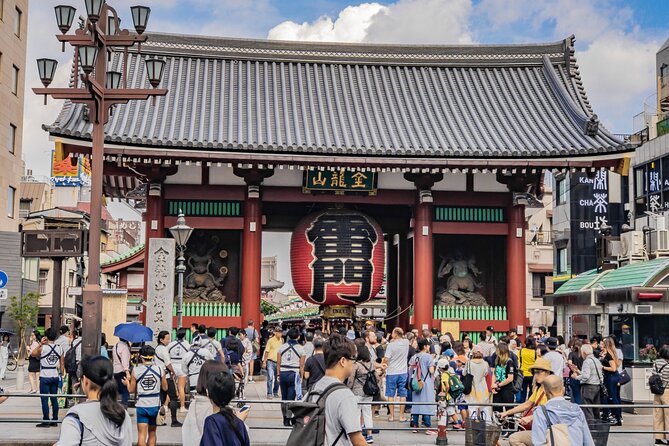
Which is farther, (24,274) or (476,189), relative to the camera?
(24,274)

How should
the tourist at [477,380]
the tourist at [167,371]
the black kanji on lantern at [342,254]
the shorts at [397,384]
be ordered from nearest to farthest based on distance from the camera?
1. the tourist at [167,371]
2. the tourist at [477,380]
3. the shorts at [397,384]
4. the black kanji on lantern at [342,254]

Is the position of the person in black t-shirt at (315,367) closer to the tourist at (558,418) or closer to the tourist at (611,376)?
the tourist at (558,418)

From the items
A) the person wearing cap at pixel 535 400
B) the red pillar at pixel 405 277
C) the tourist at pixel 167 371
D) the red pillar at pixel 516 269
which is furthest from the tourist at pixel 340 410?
the red pillar at pixel 405 277

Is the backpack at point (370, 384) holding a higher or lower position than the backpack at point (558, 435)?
lower

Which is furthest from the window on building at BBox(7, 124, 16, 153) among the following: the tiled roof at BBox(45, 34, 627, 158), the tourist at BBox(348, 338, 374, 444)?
the tourist at BBox(348, 338, 374, 444)

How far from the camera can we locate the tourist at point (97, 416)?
622 cm

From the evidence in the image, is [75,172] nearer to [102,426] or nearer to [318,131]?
[318,131]

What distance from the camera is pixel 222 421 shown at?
6477 millimetres

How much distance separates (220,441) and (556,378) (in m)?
3.38

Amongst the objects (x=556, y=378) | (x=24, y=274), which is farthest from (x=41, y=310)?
(x=556, y=378)

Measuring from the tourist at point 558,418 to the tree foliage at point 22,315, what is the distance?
3936 cm

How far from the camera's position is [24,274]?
50.9 meters

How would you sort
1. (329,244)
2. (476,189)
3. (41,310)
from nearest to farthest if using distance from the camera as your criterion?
(329,244) → (476,189) → (41,310)

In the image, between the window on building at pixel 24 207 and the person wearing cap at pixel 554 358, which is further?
the window on building at pixel 24 207
